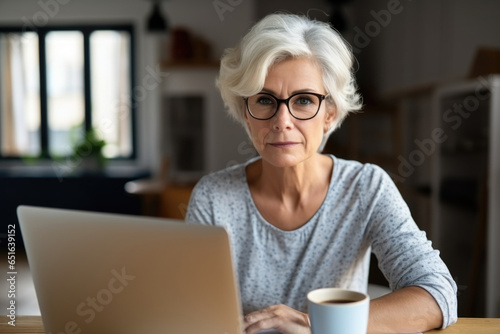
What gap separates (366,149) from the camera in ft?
22.2

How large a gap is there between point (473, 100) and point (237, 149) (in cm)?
353

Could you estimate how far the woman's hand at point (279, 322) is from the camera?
Result: 0.95m

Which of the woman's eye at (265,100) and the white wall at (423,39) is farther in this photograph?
the white wall at (423,39)

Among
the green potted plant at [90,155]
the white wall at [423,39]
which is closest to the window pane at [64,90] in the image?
the green potted plant at [90,155]

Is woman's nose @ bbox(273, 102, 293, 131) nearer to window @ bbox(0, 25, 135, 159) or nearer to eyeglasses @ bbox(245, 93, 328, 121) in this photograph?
eyeglasses @ bbox(245, 93, 328, 121)

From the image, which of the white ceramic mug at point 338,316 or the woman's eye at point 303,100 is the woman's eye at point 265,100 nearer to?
the woman's eye at point 303,100

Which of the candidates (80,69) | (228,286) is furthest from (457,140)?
(80,69)

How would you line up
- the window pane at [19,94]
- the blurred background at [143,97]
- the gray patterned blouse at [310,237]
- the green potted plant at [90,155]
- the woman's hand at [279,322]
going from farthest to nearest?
the window pane at [19,94] → the green potted plant at [90,155] → the blurred background at [143,97] → the gray patterned blouse at [310,237] → the woman's hand at [279,322]

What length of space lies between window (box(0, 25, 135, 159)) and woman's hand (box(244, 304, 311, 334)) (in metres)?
5.63

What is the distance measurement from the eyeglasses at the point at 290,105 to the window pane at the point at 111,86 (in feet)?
17.5

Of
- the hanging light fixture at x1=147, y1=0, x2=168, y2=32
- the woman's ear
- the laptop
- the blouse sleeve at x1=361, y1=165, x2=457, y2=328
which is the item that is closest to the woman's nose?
the woman's ear

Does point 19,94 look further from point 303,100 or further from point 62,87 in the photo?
point 303,100

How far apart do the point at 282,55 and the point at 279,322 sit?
61cm

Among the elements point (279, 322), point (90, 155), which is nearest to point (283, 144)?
point (279, 322)
